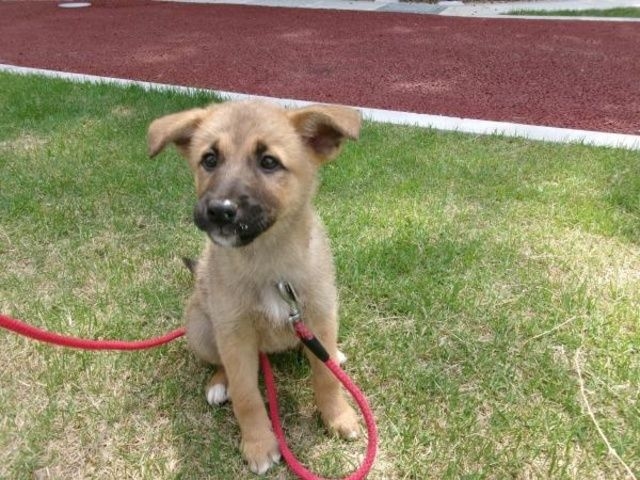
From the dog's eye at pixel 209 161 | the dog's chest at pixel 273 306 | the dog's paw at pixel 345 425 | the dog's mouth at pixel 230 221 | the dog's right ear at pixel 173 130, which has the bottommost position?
the dog's paw at pixel 345 425

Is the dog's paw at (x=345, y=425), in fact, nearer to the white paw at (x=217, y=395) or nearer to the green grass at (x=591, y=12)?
the white paw at (x=217, y=395)

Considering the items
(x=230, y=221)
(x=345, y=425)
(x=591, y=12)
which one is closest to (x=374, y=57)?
(x=591, y=12)

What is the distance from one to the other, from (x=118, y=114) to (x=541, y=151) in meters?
4.03

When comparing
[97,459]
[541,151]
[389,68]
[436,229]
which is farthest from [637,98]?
[97,459]

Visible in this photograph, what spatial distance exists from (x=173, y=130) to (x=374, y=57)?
641 cm

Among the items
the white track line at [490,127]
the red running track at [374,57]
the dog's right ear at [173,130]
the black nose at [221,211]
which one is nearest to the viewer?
the black nose at [221,211]

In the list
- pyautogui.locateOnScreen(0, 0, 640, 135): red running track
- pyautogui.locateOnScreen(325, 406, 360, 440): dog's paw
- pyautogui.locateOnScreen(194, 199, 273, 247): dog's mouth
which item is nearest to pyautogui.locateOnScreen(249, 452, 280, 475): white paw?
pyautogui.locateOnScreen(325, 406, 360, 440): dog's paw

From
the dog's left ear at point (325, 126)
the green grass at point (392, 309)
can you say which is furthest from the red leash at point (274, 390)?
the dog's left ear at point (325, 126)

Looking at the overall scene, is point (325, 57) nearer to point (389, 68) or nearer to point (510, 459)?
point (389, 68)

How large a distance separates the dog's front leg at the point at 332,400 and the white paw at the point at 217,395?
0.43 meters

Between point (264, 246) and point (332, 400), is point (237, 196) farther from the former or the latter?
point (332, 400)

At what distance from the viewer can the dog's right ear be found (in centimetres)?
237

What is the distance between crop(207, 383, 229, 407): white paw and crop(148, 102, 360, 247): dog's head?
0.91 meters

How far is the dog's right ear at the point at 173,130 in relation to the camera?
2365mm
